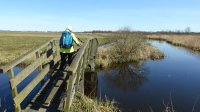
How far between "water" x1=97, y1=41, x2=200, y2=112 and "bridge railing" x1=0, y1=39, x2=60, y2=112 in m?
2.80

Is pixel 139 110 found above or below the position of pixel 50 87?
below

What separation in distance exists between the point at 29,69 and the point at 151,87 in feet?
32.1

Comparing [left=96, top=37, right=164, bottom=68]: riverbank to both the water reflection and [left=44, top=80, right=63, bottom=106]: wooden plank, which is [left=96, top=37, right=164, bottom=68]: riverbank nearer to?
the water reflection

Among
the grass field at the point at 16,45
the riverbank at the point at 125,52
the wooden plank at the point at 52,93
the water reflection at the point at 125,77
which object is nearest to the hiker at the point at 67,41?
the wooden plank at the point at 52,93

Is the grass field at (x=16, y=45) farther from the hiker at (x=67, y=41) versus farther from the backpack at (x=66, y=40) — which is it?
the backpack at (x=66, y=40)

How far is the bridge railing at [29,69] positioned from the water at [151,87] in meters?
2.80

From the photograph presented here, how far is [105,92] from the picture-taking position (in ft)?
47.0

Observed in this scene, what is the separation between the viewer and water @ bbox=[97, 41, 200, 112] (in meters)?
12.3

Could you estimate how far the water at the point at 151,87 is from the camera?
12.3m

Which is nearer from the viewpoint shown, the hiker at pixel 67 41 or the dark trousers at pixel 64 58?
the hiker at pixel 67 41

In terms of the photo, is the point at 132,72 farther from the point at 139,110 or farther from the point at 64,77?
the point at 64,77

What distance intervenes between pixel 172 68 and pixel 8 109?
1536 cm

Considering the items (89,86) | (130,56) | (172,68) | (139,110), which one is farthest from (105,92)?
(130,56)

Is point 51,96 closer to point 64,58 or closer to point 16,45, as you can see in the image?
point 64,58
